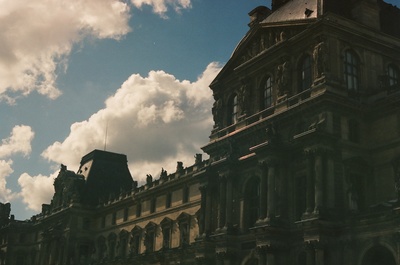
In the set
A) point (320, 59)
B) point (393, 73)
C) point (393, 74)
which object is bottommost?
point (320, 59)

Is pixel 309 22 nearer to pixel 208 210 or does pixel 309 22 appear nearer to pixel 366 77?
pixel 366 77

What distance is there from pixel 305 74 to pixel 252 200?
10.6 m

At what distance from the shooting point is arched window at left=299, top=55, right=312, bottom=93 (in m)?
43.2

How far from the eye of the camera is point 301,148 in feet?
134

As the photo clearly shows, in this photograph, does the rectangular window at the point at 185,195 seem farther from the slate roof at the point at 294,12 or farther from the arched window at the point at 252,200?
the slate roof at the point at 294,12

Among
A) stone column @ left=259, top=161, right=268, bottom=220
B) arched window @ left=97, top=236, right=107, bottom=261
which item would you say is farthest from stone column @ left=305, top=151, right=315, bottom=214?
arched window @ left=97, top=236, right=107, bottom=261

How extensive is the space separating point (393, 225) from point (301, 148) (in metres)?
9.62

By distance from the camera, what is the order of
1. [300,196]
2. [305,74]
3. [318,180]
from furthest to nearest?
1. [305,74]
2. [300,196]
3. [318,180]

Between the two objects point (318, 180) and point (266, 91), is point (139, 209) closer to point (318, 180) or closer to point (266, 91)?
point (266, 91)

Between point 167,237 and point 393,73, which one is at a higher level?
point 393,73

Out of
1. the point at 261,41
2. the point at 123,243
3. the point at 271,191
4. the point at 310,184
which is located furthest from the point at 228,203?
the point at 123,243

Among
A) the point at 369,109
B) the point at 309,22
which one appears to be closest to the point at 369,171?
the point at 369,109

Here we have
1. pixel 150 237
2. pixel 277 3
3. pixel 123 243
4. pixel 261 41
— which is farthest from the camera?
pixel 123 243

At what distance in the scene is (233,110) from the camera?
51406 mm
